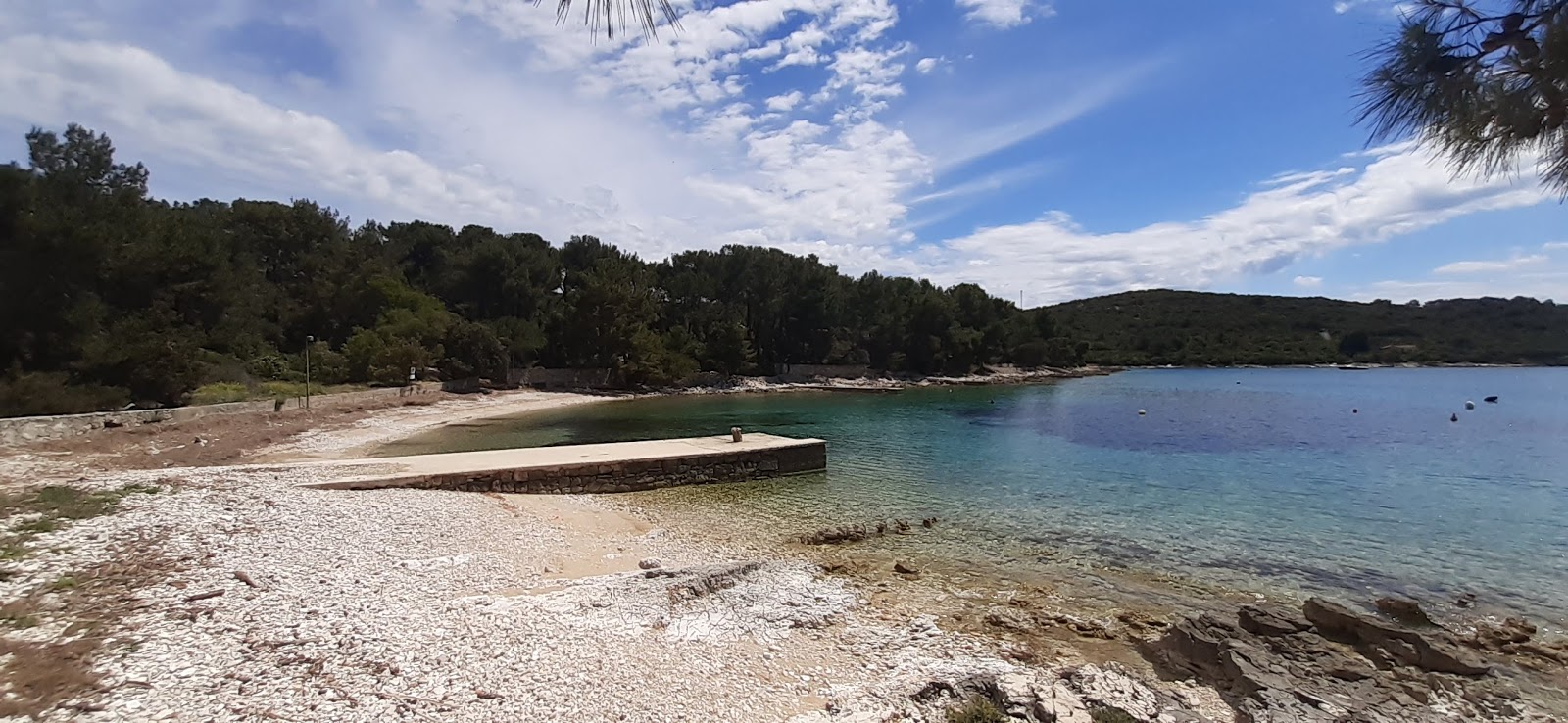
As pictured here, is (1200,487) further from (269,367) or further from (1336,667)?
(269,367)

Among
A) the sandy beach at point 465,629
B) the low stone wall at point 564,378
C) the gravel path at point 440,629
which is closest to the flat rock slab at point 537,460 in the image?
the sandy beach at point 465,629

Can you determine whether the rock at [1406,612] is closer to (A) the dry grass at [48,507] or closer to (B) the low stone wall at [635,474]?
(B) the low stone wall at [635,474]

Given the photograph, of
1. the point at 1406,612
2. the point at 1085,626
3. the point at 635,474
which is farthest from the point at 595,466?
the point at 1406,612

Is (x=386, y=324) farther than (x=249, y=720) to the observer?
Yes

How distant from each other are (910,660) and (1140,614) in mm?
3829

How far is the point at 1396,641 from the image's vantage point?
7406 millimetres

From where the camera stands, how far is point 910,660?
702 centimetres

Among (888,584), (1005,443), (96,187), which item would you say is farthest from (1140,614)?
(96,187)

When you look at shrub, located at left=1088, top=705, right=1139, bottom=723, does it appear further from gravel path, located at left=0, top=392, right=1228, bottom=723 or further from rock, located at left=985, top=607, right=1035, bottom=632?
rock, located at left=985, top=607, right=1035, bottom=632

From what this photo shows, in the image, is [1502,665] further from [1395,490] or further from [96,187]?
[96,187]

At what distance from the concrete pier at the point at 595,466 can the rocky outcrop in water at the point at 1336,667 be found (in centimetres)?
1216

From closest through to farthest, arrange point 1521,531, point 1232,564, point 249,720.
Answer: point 249,720 < point 1232,564 < point 1521,531

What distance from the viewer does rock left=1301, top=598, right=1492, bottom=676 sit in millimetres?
7082

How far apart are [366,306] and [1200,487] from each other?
50299 millimetres
